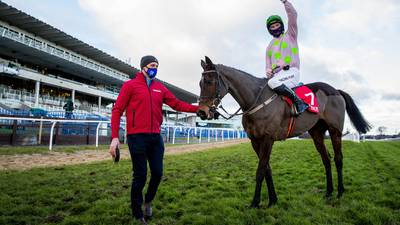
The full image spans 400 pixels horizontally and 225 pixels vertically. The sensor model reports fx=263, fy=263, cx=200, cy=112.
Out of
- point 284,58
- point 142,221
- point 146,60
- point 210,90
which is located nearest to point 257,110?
point 210,90

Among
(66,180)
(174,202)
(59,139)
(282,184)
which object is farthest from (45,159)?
(282,184)

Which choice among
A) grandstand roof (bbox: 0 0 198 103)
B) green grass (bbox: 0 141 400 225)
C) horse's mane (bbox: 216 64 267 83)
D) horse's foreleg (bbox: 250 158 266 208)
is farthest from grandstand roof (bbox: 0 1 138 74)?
horse's foreleg (bbox: 250 158 266 208)

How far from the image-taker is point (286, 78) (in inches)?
151

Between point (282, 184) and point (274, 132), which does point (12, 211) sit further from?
point (282, 184)

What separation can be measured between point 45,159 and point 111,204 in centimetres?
542

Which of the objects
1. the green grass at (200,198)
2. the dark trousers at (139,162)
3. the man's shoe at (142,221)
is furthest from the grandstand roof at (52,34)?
the man's shoe at (142,221)

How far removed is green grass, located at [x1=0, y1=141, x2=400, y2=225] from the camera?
305 centimetres

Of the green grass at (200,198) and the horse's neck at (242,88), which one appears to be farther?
the horse's neck at (242,88)

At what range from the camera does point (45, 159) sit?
7.81 metres

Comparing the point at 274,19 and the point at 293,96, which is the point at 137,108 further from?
the point at 274,19

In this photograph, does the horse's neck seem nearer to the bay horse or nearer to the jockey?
the bay horse

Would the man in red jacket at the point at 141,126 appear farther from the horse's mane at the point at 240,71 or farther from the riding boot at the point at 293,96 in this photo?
the riding boot at the point at 293,96

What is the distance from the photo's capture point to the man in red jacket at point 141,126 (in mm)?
2934

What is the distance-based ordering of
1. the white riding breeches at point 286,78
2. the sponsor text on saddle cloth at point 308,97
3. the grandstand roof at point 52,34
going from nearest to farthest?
the white riding breeches at point 286,78
the sponsor text on saddle cloth at point 308,97
the grandstand roof at point 52,34
